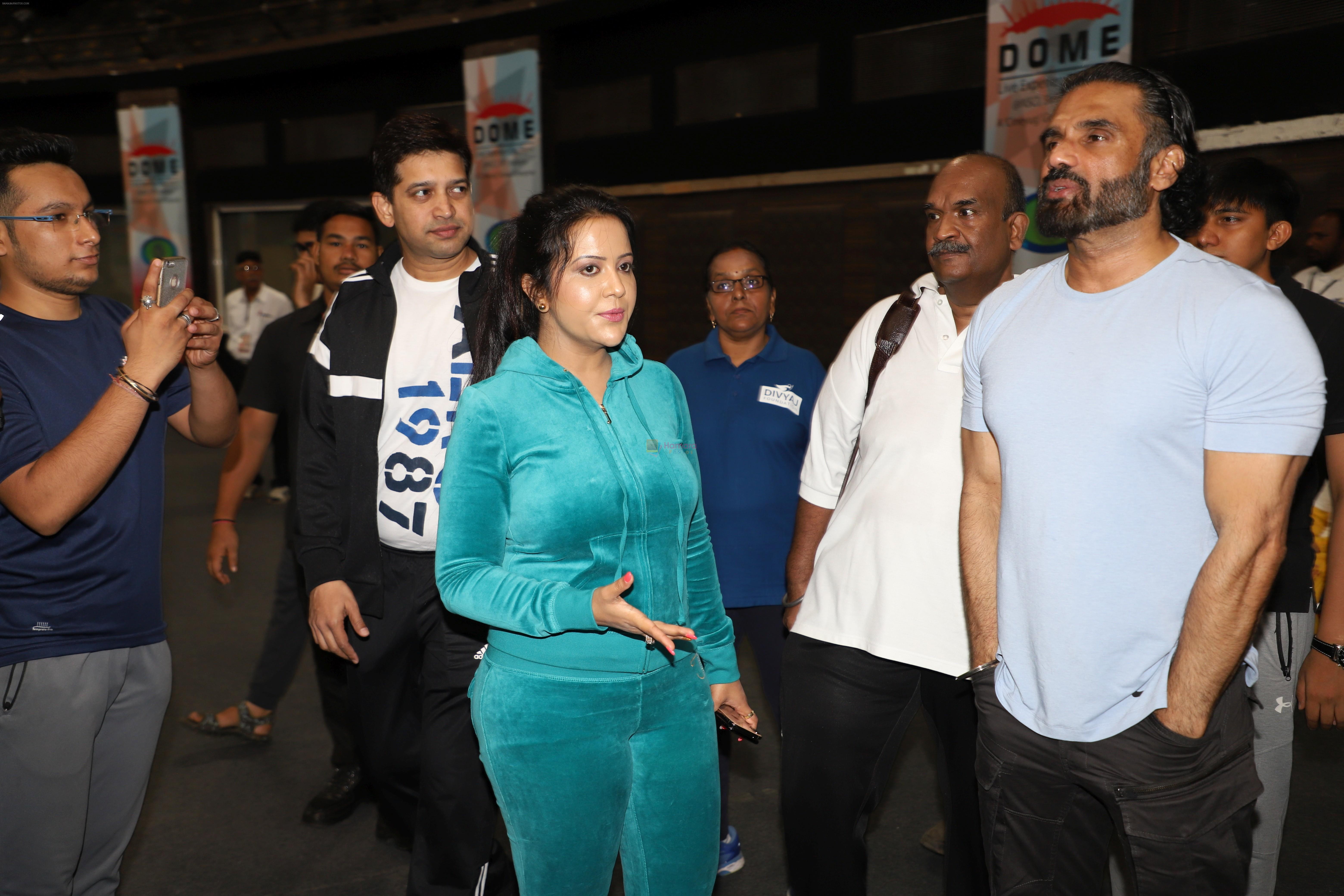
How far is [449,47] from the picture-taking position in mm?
12523

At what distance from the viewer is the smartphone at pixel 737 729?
Answer: 203 cm

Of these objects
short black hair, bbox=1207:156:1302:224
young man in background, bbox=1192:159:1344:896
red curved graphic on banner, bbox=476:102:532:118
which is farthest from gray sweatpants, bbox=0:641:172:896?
red curved graphic on banner, bbox=476:102:532:118

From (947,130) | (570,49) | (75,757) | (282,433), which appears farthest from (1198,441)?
(570,49)

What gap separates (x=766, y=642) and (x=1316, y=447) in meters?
1.71

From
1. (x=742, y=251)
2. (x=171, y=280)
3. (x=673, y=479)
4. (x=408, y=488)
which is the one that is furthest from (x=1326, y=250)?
(x=171, y=280)

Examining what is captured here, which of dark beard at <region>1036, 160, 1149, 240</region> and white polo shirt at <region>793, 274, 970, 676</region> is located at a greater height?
dark beard at <region>1036, 160, 1149, 240</region>

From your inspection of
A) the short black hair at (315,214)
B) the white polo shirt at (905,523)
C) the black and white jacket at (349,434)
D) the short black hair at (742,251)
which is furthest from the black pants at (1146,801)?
the short black hair at (315,214)

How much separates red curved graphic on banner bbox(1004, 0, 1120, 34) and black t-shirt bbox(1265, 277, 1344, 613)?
510 centimetres

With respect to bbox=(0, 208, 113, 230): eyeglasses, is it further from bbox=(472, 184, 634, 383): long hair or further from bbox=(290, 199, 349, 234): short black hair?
bbox=(290, 199, 349, 234): short black hair

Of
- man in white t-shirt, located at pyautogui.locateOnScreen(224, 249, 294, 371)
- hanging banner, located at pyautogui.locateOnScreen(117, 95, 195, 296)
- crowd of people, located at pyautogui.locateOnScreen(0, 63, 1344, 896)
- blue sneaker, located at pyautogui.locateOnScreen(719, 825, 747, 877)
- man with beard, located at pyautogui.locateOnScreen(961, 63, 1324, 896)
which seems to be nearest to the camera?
man with beard, located at pyautogui.locateOnScreen(961, 63, 1324, 896)

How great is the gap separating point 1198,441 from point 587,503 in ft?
3.54

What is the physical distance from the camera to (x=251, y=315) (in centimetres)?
1004

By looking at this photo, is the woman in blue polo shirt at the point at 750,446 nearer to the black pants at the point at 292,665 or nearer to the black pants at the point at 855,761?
the black pants at the point at 855,761

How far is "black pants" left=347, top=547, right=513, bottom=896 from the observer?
8.48ft
